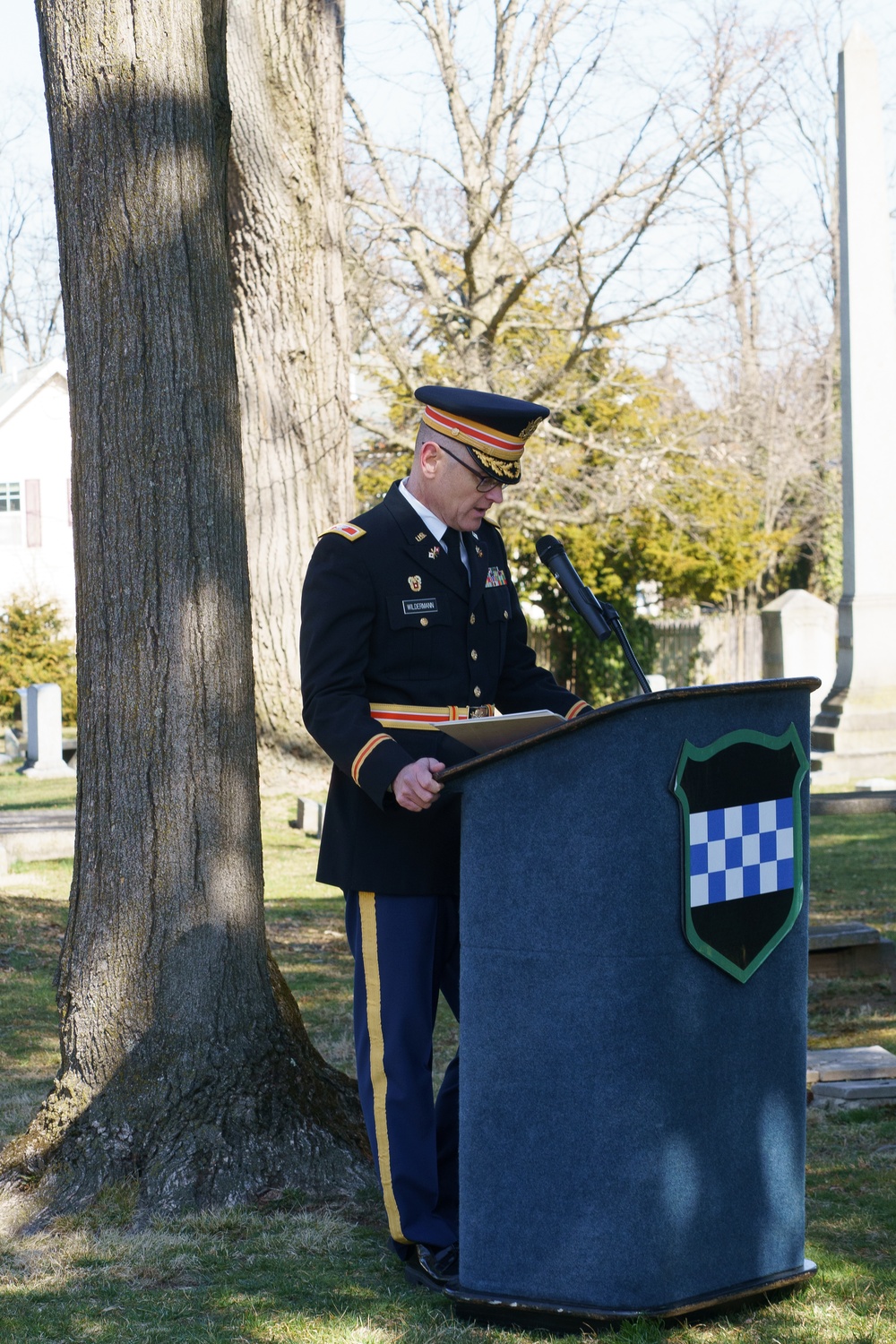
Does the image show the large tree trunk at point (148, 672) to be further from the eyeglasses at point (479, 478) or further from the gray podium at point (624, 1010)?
the gray podium at point (624, 1010)

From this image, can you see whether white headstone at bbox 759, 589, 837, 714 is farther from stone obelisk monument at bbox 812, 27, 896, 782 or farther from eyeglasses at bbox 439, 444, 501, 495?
eyeglasses at bbox 439, 444, 501, 495

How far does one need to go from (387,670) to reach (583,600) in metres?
0.52

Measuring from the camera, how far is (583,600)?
10.7 ft

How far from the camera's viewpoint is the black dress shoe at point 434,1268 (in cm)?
333

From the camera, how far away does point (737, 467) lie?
70.1ft

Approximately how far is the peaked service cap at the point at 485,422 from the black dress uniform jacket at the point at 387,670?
24 cm

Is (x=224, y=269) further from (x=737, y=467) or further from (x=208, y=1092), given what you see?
(x=737, y=467)

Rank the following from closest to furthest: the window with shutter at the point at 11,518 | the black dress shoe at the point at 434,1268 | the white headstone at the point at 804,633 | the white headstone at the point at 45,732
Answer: the black dress shoe at the point at 434,1268
the white headstone at the point at 45,732
the white headstone at the point at 804,633
the window with shutter at the point at 11,518

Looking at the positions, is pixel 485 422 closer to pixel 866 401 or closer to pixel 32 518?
pixel 866 401

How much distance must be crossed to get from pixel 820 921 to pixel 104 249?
5.68 metres

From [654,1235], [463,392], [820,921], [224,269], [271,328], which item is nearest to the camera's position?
[654,1235]

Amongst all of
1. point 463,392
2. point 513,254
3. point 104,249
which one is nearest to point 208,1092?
point 463,392

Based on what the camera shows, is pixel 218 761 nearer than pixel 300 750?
Yes

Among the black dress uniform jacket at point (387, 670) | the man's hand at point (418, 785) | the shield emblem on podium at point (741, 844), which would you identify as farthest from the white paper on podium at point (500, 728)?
the shield emblem on podium at point (741, 844)
